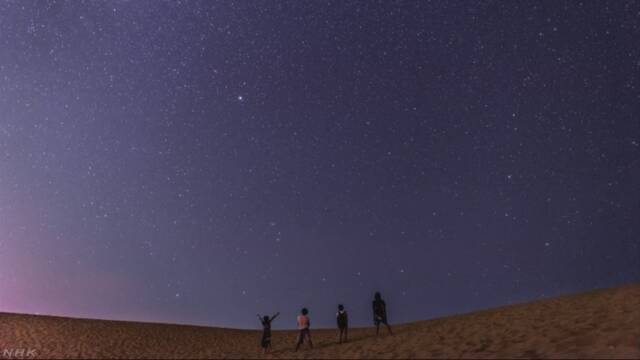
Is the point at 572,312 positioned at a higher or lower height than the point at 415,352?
higher

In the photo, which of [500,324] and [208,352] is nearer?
[500,324]

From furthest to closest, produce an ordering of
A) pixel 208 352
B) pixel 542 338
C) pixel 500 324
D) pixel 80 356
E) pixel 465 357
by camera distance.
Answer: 1. pixel 208 352
2. pixel 80 356
3. pixel 500 324
4. pixel 542 338
5. pixel 465 357

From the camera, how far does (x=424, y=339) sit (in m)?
19.7

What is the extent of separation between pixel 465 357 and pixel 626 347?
391cm

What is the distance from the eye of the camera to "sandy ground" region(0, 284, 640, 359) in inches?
550

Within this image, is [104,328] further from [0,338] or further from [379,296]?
[379,296]

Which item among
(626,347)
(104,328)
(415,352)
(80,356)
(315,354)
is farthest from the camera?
(104,328)

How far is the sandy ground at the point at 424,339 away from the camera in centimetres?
1398

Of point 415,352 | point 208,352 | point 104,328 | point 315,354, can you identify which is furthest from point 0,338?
point 415,352

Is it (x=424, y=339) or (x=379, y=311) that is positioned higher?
(x=379, y=311)

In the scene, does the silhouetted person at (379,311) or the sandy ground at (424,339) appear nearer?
the sandy ground at (424,339)

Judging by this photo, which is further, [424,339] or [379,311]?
[379,311]

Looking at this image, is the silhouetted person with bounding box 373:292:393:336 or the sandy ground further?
the silhouetted person with bounding box 373:292:393:336

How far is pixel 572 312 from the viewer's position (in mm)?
20422
